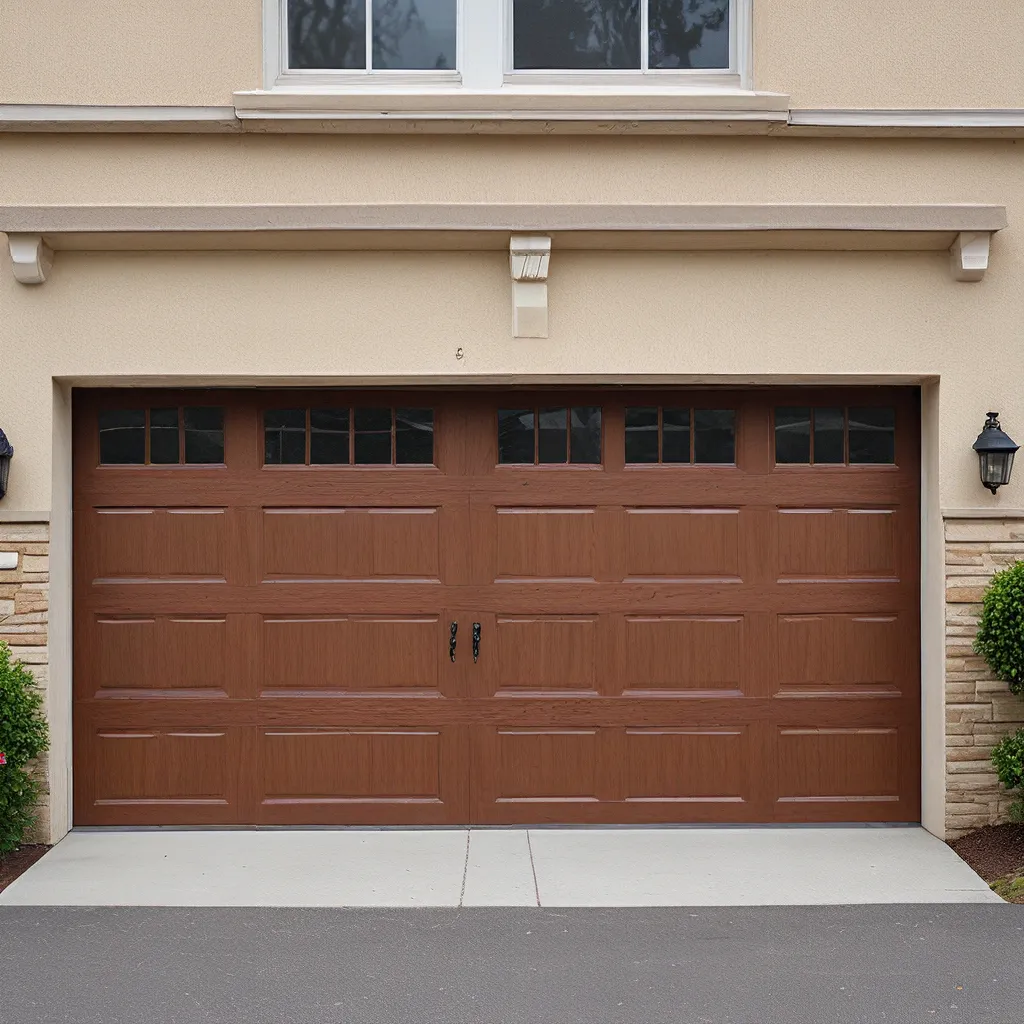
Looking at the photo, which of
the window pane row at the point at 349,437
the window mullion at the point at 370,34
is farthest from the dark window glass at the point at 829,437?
the window mullion at the point at 370,34

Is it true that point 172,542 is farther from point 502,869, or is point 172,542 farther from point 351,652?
point 502,869

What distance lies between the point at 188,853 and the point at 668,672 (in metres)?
2.88

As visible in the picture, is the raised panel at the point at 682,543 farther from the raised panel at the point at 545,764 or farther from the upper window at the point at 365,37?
the upper window at the point at 365,37

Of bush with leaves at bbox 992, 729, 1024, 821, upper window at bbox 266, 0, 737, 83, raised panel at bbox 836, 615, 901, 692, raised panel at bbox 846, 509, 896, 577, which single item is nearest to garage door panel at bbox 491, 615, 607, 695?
raised panel at bbox 836, 615, 901, 692

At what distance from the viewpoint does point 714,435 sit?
650cm

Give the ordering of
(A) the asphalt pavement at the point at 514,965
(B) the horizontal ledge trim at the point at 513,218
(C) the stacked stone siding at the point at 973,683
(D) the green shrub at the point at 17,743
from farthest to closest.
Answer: (C) the stacked stone siding at the point at 973,683
(B) the horizontal ledge trim at the point at 513,218
(D) the green shrub at the point at 17,743
(A) the asphalt pavement at the point at 514,965

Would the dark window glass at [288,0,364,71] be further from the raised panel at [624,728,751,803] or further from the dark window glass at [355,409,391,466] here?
the raised panel at [624,728,751,803]

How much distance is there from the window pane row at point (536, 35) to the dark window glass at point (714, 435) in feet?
6.52

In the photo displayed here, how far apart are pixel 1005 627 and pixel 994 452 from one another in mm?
949

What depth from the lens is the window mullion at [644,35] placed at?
6.29 metres

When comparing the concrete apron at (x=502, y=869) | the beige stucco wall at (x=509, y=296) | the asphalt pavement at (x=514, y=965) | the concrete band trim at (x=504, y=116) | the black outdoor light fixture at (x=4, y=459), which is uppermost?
the concrete band trim at (x=504, y=116)

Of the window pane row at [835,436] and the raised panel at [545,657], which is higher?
the window pane row at [835,436]

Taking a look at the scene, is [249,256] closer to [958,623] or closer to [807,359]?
[807,359]

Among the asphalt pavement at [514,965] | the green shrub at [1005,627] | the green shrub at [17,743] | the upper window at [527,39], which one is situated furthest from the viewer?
the upper window at [527,39]
